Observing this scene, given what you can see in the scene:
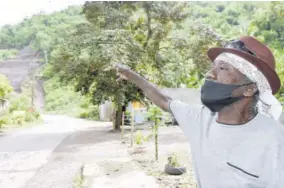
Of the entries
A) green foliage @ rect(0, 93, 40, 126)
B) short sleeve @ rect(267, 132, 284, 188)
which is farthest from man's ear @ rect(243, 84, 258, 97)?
green foliage @ rect(0, 93, 40, 126)

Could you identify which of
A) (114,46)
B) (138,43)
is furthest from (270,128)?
(138,43)

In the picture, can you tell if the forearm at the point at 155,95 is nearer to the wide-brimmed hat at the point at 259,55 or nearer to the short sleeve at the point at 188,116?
the short sleeve at the point at 188,116

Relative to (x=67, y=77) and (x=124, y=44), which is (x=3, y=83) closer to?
(x=67, y=77)

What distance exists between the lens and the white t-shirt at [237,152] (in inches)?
25.0

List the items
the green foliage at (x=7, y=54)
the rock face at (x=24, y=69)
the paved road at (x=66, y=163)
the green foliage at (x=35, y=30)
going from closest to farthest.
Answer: the paved road at (x=66, y=163)
the green foliage at (x=35, y=30)
the green foliage at (x=7, y=54)
the rock face at (x=24, y=69)

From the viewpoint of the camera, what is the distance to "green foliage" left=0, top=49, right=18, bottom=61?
784 inches

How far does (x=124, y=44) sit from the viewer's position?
7.15 meters

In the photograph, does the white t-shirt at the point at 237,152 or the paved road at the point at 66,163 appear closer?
the white t-shirt at the point at 237,152

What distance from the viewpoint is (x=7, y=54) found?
66.3 feet

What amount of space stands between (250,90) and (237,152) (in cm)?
13

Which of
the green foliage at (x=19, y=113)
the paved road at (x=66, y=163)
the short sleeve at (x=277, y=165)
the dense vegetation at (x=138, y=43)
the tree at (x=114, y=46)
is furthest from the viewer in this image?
the green foliage at (x=19, y=113)

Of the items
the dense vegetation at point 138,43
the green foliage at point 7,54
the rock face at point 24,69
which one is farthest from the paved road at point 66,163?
the green foliage at point 7,54

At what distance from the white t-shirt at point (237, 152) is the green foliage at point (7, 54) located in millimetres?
20480

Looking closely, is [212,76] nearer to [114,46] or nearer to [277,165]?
[277,165]
